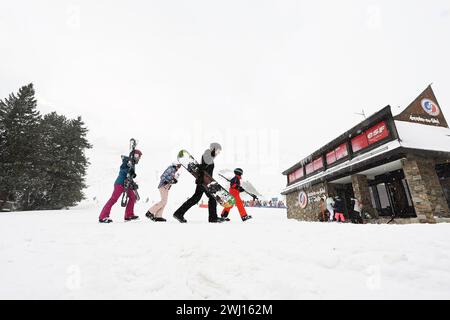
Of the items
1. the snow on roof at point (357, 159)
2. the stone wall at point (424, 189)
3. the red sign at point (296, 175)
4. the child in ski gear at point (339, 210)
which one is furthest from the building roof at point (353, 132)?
the child in ski gear at point (339, 210)

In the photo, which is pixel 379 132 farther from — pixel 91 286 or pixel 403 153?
pixel 91 286

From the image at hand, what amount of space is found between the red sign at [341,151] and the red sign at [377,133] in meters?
1.77

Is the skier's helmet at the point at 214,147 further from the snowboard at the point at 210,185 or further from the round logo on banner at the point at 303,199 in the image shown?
the round logo on banner at the point at 303,199

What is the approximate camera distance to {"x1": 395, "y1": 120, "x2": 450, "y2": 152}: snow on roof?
10125 mm

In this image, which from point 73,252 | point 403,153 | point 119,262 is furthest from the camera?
point 403,153

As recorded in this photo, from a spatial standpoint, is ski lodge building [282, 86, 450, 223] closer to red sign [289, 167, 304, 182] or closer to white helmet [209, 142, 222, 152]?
red sign [289, 167, 304, 182]

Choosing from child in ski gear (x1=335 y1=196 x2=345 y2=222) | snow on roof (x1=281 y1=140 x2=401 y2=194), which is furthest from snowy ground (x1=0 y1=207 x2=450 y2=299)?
child in ski gear (x1=335 y1=196 x2=345 y2=222)

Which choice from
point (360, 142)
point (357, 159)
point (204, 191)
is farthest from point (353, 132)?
point (204, 191)

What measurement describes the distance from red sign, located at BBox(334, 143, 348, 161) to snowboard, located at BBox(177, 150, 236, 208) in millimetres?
9838

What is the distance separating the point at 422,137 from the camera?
35.8 ft

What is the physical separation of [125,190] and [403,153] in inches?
442

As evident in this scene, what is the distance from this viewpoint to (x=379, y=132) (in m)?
10.9

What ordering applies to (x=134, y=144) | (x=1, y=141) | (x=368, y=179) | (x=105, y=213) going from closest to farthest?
(x=105, y=213), (x=134, y=144), (x=368, y=179), (x=1, y=141)
